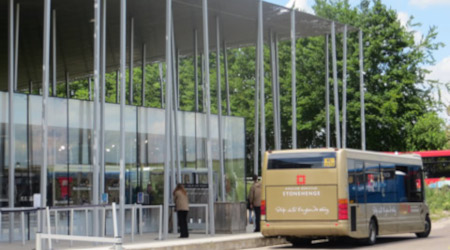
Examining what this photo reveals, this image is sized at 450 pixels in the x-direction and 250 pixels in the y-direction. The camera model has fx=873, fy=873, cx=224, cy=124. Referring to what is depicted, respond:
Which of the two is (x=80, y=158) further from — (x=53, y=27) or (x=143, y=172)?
(x=53, y=27)

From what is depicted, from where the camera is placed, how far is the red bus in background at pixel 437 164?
5372 centimetres

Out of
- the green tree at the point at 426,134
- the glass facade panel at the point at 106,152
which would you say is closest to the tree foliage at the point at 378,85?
the green tree at the point at 426,134

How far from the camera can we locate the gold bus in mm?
22672

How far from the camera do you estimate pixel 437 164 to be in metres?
Result: 54.1

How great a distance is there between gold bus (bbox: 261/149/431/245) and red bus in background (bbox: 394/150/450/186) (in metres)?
29.8

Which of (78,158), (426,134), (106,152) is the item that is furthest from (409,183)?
(426,134)

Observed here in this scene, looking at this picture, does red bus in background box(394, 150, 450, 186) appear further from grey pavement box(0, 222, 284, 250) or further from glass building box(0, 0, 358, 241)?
grey pavement box(0, 222, 284, 250)

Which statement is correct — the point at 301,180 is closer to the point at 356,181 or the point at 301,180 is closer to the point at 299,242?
the point at 356,181

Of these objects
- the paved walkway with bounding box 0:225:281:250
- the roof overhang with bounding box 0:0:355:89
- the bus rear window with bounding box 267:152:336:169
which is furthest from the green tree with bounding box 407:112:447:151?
the bus rear window with bounding box 267:152:336:169

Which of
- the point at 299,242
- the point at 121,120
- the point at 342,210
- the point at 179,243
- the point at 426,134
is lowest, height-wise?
the point at 299,242

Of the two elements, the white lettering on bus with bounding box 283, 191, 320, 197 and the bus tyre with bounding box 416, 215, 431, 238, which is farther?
the bus tyre with bounding box 416, 215, 431, 238

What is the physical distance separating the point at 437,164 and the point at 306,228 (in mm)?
33126

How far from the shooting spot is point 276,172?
2355cm

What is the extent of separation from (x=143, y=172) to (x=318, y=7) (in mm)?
37291
